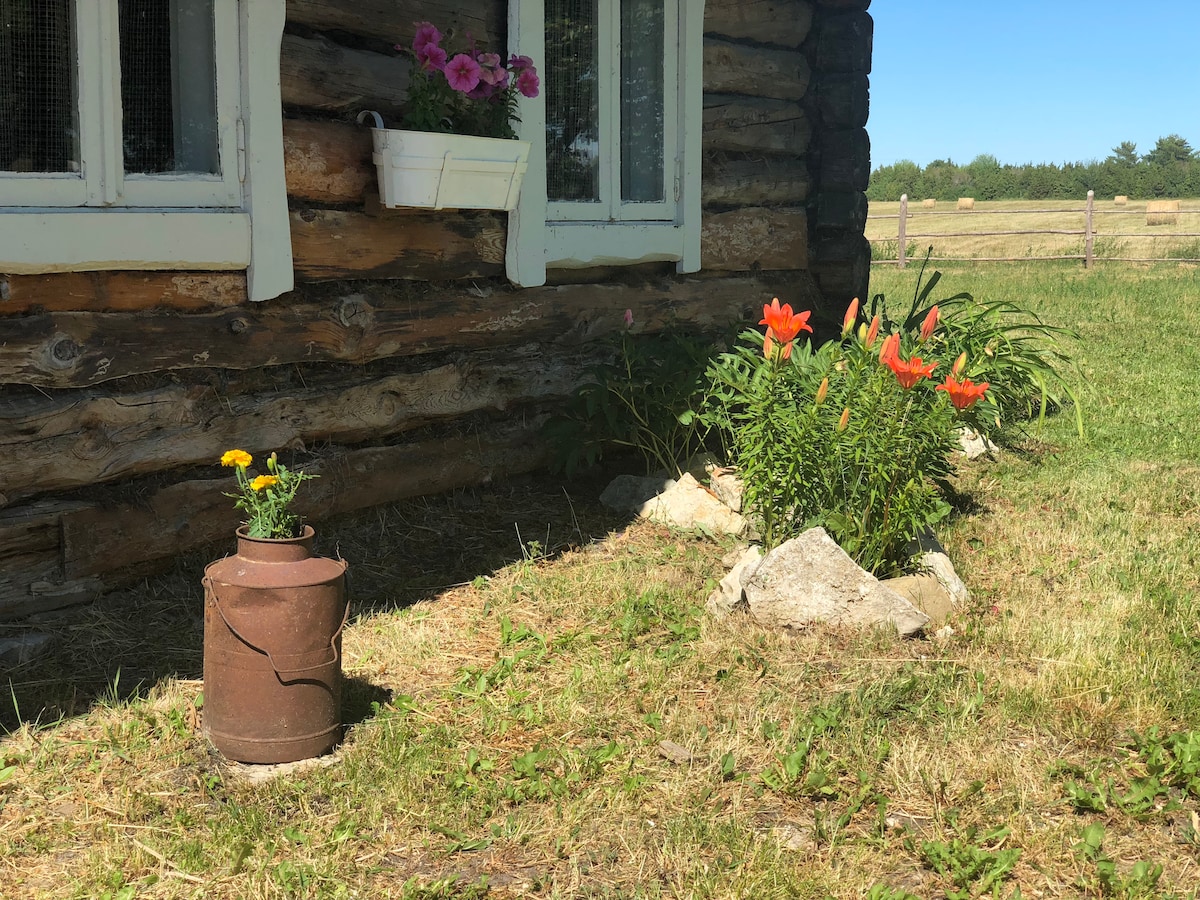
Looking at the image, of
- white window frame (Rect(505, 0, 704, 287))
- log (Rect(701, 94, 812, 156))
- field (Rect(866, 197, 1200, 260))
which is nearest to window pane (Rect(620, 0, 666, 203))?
white window frame (Rect(505, 0, 704, 287))

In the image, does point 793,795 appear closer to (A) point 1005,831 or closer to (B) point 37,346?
(A) point 1005,831

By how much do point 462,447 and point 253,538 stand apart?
210 cm

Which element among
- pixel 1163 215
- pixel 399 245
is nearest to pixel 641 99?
pixel 399 245

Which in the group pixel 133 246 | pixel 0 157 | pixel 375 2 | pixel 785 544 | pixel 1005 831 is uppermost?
pixel 375 2

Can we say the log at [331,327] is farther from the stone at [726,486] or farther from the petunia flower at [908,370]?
the petunia flower at [908,370]

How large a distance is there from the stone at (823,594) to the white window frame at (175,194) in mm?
2012

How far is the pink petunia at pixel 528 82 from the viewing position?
4967 mm

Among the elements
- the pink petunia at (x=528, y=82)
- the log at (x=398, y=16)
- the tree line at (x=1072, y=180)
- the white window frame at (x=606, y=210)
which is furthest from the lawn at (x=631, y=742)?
the tree line at (x=1072, y=180)

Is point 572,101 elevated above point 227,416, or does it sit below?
above

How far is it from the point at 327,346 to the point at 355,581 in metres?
0.90

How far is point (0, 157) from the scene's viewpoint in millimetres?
3723

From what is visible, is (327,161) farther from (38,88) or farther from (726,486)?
(726,486)

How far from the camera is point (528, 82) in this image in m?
4.98

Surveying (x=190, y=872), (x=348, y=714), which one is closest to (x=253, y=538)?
(x=348, y=714)
